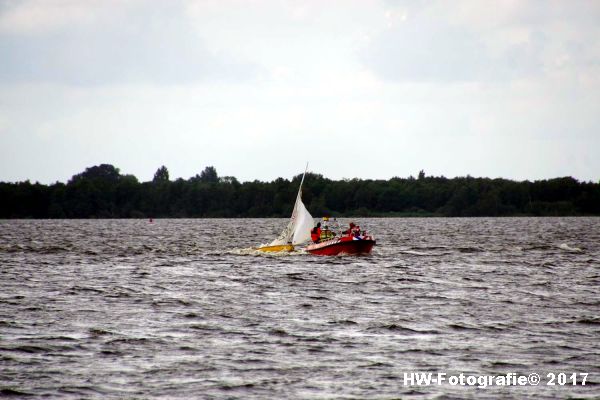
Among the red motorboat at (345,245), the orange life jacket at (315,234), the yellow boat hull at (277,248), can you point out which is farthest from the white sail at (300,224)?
the red motorboat at (345,245)

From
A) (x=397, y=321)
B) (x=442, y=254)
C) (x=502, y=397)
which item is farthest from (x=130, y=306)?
(x=442, y=254)

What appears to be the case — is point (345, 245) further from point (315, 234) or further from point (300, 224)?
point (300, 224)

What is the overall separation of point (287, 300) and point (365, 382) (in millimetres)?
14674

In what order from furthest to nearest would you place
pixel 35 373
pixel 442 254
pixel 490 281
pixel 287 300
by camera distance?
pixel 442 254
pixel 490 281
pixel 287 300
pixel 35 373

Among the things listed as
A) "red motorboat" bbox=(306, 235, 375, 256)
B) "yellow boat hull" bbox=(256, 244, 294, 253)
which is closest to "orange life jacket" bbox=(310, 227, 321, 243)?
"red motorboat" bbox=(306, 235, 375, 256)

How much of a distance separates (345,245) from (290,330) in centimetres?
3081

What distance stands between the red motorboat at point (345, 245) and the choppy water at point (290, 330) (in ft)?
20.6

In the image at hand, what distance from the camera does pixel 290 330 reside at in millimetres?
28469

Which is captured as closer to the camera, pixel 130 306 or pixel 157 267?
pixel 130 306

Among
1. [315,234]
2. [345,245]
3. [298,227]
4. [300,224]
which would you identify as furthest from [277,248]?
[345,245]

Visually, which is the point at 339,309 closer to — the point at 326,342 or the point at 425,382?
the point at 326,342

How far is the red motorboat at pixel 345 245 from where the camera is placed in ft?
193

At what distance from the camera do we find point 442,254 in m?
65.8

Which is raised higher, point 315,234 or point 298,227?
point 298,227
